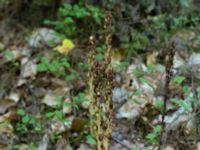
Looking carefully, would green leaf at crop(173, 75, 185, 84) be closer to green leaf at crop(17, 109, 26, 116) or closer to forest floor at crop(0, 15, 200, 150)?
forest floor at crop(0, 15, 200, 150)

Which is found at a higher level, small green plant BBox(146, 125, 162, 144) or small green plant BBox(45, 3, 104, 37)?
small green plant BBox(45, 3, 104, 37)

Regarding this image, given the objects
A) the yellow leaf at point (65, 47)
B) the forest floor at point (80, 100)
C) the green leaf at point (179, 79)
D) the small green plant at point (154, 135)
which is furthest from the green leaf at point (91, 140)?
the yellow leaf at point (65, 47)

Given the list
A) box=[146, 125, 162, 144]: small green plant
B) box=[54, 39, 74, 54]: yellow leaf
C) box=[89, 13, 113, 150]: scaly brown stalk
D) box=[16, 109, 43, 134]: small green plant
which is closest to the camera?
box=[89, 13, 113, 150]: scaly brown stalk

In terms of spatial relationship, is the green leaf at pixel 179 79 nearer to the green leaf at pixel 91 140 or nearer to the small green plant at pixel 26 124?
the green leaf at pixel 91 140

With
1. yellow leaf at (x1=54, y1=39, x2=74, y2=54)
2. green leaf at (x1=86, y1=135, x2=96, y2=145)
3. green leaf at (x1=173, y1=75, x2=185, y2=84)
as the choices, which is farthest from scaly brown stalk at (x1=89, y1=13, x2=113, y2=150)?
yellow leaf at (x1=54, y1=39, x2=74, y2=54)

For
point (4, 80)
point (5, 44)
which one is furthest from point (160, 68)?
point (5, 44)

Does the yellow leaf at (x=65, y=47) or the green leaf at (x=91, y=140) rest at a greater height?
the yellow leaf at (x=65, y=47)

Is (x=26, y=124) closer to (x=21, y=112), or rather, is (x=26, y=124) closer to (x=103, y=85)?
(x=21, y=112)

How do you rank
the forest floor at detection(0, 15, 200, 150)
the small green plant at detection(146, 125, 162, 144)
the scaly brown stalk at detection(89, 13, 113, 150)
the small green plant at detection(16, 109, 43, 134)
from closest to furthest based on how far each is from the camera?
the scaly brown stalk at detection(89, 13, 113, 150), the small green plant at detection(146, 125, 162, 144), the forest floor at detection(0, 15, 200, 150), the small green plant at detection(16, 109, 43, 134)

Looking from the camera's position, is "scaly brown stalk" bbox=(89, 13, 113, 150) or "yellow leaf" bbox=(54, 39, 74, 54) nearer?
"scaly brown stalk" bbox=(89, 13, 113, 150)

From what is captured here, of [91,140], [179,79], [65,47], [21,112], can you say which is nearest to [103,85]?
[91,140]

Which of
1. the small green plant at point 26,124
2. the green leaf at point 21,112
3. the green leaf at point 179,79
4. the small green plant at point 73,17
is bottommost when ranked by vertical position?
the small green plant at point 26,124
